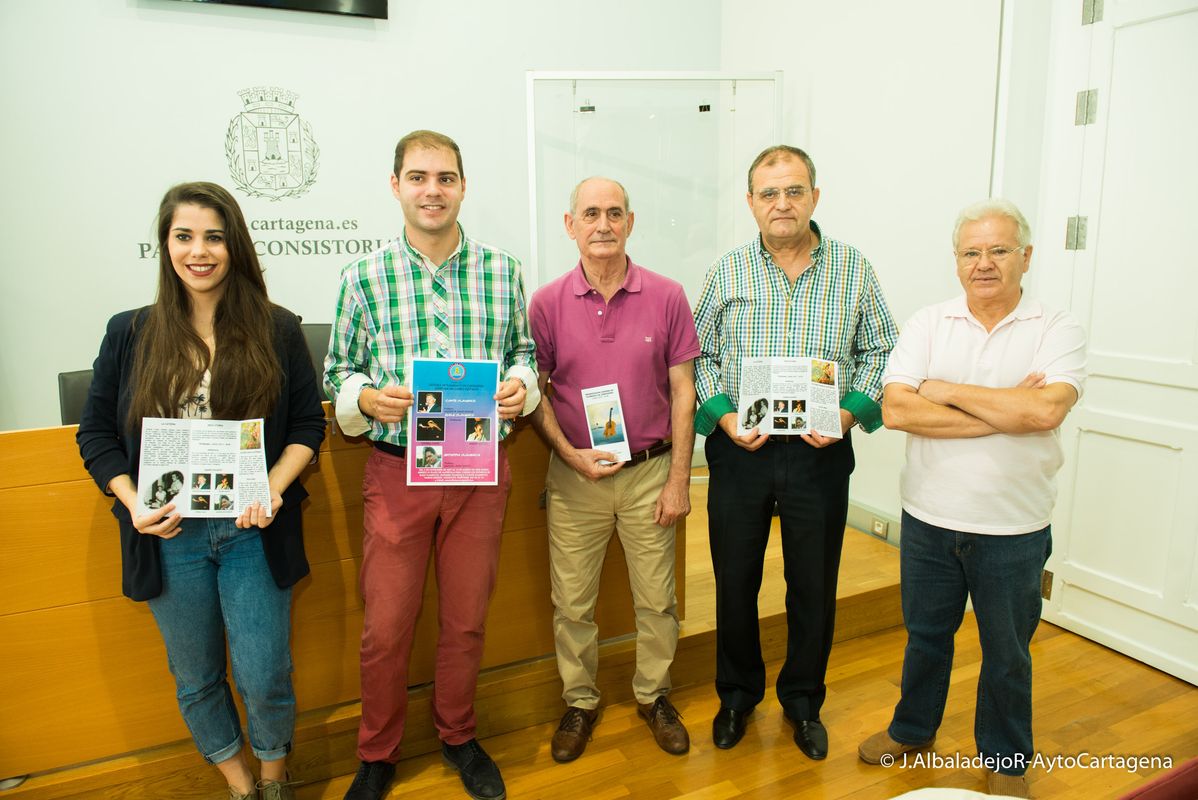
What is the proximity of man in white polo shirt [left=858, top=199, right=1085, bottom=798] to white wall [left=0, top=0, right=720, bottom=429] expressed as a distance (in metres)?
2.93

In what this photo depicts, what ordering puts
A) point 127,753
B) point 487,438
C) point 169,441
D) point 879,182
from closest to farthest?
point 169,441
point 487,438
point 127,753
point 879,182

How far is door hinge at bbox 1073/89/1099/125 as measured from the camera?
2812 millimetres

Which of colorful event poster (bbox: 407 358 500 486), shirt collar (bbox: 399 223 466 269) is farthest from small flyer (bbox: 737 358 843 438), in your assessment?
shirt collar (bbox: 399 223 466 269)

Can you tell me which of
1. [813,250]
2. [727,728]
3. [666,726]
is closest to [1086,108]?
[813,250]

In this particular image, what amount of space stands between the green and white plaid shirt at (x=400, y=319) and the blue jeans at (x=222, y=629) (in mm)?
406

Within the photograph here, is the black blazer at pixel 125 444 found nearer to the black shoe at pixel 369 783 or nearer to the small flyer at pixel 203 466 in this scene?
the small flyer at pixel 203 466

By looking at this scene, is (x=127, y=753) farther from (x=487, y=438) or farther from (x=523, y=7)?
(x=523, y=7)

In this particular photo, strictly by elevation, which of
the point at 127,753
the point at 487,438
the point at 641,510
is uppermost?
the point at 487,438

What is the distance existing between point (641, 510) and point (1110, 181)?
7.26 ft

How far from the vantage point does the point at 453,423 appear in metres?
1.90

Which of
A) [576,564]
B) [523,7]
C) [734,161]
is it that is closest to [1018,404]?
[576,564]

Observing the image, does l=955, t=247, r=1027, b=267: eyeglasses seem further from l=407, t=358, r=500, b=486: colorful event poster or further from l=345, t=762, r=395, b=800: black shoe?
l=345, t=762, r=395, b=800: black shoe

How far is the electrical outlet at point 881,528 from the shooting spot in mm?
3705

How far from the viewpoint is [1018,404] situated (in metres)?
1.82
